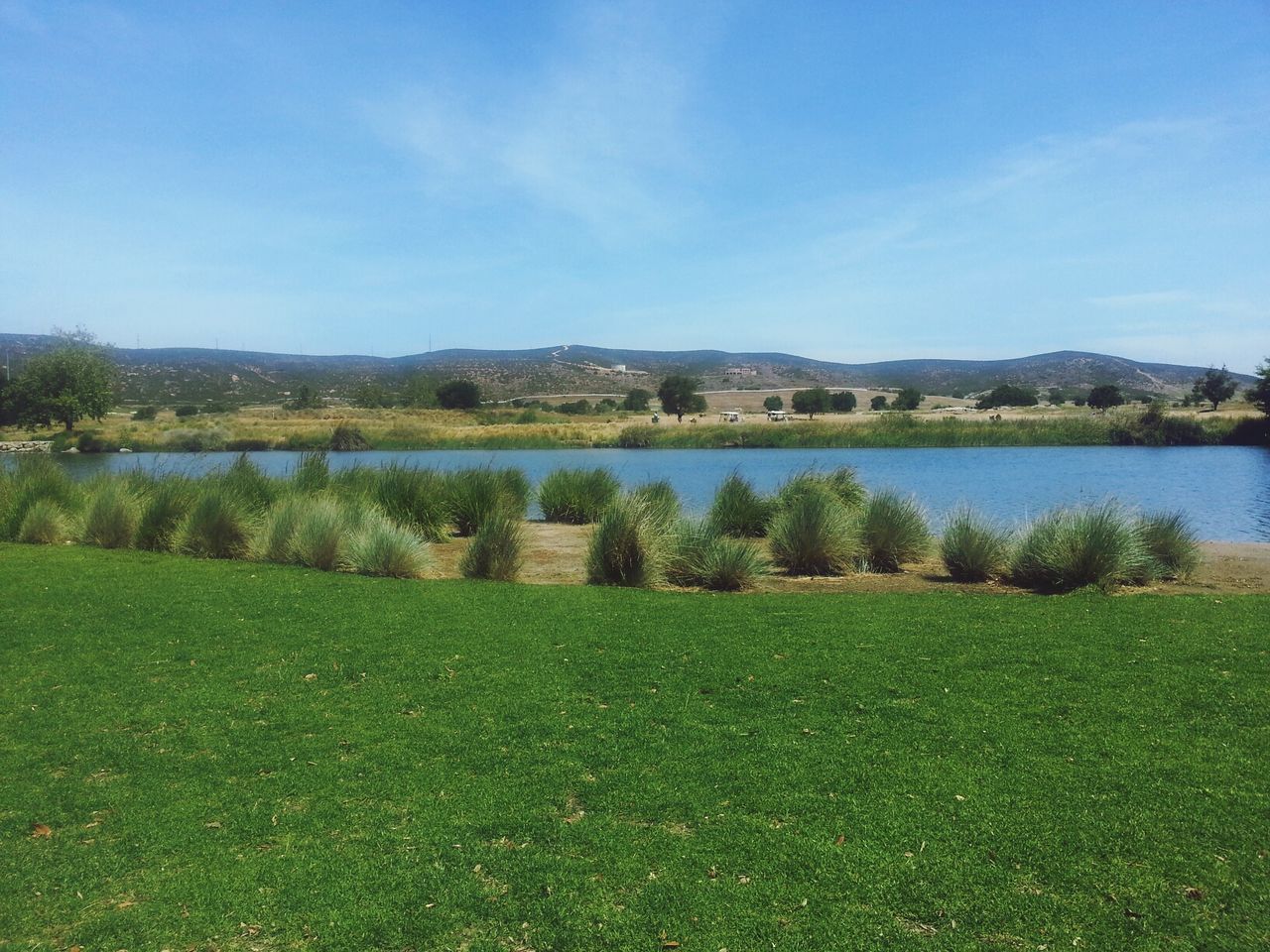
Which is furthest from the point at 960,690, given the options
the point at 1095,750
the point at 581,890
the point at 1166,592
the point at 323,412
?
the point at 323,412

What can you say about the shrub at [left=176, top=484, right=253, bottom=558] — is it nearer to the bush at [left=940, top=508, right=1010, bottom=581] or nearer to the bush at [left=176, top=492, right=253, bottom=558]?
the bush at [left=176, top=492, right=253, bottom=558]

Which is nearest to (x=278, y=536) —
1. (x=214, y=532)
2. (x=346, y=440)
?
(x=214, y=532)

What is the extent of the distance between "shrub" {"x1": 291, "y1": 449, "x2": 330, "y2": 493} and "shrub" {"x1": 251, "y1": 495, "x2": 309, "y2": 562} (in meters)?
2.82

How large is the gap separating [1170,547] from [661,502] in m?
8.00

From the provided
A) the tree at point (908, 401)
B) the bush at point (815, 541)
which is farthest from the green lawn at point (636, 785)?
the tree at point (908, 401)

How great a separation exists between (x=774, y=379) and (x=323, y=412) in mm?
90466

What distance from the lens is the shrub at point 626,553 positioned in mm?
11711

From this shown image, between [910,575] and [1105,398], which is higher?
[1105,398]

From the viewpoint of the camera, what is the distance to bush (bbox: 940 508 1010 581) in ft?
39.6

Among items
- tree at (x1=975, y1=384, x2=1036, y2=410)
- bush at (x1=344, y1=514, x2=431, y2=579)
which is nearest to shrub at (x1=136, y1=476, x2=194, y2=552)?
bush at (x1=344, y1=514, x2=431, y2=579)

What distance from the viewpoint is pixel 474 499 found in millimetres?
17141

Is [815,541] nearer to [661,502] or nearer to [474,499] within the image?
[661,502]

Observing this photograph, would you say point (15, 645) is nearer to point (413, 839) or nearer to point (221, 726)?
point (221, 726)

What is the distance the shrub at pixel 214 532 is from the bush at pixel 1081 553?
1146cm
